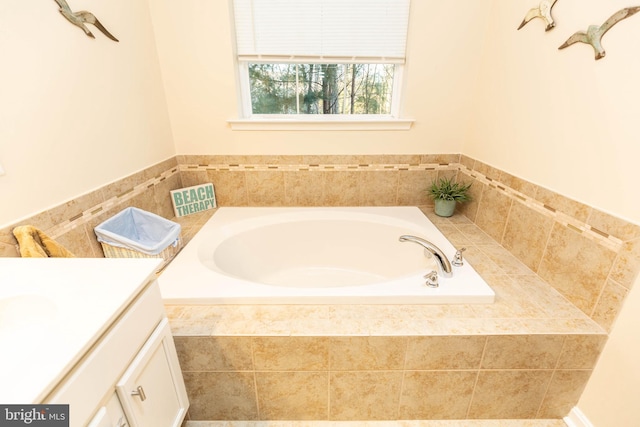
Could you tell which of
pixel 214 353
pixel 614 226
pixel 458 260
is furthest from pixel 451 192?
pixel 214 353

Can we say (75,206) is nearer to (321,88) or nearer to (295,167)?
(295,167)

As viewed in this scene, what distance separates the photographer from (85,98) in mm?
1201

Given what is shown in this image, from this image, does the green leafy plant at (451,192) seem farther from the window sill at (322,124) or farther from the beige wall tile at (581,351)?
the beige wall tile at (581,351)

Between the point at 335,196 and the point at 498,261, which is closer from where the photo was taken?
the point at 498,261

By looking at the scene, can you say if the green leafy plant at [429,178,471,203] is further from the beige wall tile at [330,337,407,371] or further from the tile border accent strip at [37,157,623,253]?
the beige wall tile at [330,337,407,371]

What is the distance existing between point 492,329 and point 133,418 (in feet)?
3.73

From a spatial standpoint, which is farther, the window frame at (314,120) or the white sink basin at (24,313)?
the window frame at (314,120)

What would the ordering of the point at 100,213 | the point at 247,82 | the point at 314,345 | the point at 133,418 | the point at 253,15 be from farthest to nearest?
the point at 247,82
the point at 253,15
the point at 100,213
the point at 314,345
the point at 133,418

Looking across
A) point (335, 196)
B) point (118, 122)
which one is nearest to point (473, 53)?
point (335, 196)

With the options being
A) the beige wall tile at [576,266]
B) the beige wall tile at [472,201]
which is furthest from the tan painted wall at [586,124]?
the beige wall tile at [472,201]

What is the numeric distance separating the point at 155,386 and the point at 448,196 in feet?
5.98

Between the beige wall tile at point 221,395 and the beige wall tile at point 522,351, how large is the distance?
35.1 inches

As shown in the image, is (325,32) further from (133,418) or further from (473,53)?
(133,418)

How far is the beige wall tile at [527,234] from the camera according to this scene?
132 cm
